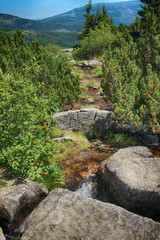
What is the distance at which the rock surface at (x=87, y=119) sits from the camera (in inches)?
399

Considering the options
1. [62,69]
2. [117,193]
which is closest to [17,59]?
[62,69]

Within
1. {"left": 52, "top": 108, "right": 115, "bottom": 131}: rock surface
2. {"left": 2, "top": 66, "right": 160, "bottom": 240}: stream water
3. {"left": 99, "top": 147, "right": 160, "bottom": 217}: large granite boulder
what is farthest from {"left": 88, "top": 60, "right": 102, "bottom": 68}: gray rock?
{"left": 99, "top": 147, "right": 160, "bottom": 217}: large granite boulder

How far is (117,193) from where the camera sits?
5.55 meters

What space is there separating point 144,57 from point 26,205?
1302 cm

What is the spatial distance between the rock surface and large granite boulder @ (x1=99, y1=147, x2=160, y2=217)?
399 cm

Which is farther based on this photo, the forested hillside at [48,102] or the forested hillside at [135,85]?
the forested hillside at [135,85]

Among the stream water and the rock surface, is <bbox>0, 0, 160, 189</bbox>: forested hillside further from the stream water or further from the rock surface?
the rock surface

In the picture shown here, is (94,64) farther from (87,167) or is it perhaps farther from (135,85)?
(87,167)

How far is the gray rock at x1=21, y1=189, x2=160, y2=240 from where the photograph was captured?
3621 millimetres

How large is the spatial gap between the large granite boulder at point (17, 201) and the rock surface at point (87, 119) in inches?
195

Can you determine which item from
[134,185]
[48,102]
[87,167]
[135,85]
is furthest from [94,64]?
[134,185]

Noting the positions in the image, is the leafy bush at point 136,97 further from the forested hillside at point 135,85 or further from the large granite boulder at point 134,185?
the large granite boulder at point 134,185

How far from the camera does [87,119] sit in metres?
10.2

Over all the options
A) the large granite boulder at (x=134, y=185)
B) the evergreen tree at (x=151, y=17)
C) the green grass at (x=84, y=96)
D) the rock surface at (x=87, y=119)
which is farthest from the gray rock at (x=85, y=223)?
the evergreen tree at (x=151, y=17)
